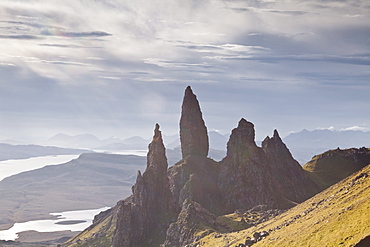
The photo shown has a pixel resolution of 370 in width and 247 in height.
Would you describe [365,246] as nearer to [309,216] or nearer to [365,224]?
[365,224]

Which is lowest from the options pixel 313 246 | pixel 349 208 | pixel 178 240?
pixel 178 240

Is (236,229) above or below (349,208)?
below

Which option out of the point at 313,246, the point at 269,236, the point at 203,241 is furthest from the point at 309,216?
the point at 203,241

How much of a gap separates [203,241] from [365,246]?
9565 centimetres

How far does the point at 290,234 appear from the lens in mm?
100312

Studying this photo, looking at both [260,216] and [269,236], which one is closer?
[269,236]

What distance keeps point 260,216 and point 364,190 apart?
89.9 m

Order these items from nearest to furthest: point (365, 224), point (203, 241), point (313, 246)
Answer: point (365, 224) → point (313, 246) → point (203, 241)

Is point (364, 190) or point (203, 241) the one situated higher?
point (364, 190)

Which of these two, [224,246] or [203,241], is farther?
[203,241]

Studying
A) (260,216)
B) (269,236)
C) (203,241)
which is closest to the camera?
(269,236)

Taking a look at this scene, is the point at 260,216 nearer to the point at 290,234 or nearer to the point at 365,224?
the point at 290,234

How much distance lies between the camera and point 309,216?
11406cm

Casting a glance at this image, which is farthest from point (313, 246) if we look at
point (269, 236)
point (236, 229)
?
point (236, 229)
